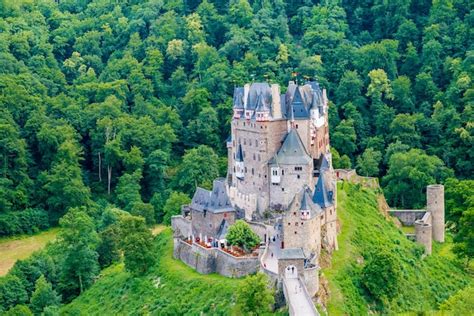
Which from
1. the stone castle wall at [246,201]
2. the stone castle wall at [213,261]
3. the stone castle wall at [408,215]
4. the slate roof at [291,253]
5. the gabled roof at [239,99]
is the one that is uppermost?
the gabled roof at [239,99]

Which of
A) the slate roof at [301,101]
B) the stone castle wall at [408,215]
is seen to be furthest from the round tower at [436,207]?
the slate roof at [301,101]

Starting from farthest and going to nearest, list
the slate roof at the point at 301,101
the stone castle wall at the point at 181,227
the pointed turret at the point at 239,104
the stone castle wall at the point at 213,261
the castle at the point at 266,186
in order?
the stone castle wall at the point at 181,227
the pointed turret at the point at 239,104
the slate roof at the point at 301,101
the castle at the point at 266,186
the stone castle wall at the point at 213,261

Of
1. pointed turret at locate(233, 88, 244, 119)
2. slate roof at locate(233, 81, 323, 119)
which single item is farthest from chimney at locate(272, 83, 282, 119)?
pointed turret at locate(233, 88, 244, 119)

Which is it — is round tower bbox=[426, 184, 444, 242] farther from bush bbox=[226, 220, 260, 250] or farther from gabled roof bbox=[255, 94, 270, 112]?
bush bbox=[226, 220, 260, 250]

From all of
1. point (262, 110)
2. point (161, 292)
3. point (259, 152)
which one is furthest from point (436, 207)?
point (161, 292)

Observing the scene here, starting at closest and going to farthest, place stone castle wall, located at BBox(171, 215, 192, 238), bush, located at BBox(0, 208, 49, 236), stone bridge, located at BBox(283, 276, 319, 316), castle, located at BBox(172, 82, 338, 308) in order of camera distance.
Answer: stone bridge, located at BBox(283, 276, 319, 316) < castle, located at BBox(172, 82, 338, 308) < stone castle wall, located at BBox(171, 215, 192, 238) < bush, located at BBox(0, 208, 49, 236)

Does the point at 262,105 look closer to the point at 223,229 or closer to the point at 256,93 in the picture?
the point at 256,93

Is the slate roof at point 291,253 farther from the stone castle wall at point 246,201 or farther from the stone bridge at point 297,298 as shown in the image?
the stone castle wall at point 246,201
